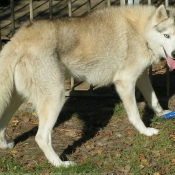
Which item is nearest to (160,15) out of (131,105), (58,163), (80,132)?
(131,105)

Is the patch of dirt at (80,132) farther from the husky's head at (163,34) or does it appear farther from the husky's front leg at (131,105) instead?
the husky's head at (163,34)

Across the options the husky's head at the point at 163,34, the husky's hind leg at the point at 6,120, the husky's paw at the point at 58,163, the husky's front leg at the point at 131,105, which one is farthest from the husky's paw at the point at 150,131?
the husky's hind leg at the point at 6,120

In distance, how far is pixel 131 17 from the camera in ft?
19.9

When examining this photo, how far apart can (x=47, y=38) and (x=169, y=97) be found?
2863mm

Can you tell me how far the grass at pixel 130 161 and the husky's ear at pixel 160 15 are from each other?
1497 millimetres

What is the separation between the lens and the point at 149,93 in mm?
6574

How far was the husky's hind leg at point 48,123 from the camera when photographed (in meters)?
5.05

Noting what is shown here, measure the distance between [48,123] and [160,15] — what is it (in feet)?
6.81

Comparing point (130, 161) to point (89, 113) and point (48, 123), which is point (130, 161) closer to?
point (48, 123)

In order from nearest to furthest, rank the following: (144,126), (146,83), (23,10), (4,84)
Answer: (4,84), (144,126), (146,83), (23,10)

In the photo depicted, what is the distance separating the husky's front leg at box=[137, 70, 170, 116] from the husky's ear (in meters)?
0.97

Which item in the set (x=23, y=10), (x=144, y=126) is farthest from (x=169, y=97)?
(x=23, y=10)

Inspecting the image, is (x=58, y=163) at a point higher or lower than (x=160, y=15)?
lower

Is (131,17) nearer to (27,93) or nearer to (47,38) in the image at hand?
(47,38)
